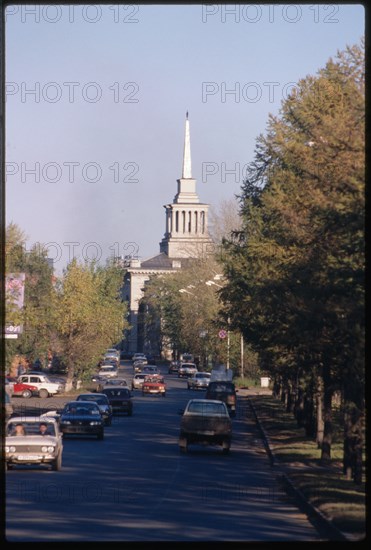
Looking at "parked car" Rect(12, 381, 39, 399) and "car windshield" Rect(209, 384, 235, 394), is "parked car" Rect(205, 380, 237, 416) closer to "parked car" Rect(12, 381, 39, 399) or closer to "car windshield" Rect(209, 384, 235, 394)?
"car windshield" Rect(209, 384, 235, 394)

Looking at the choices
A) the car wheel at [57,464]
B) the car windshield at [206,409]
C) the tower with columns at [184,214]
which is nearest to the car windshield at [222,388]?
the car windshield at [206,409]

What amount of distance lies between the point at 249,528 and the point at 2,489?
14.2 ft

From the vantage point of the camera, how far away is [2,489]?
19578 mm

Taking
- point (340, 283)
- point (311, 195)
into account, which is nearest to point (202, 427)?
point (311, 195)

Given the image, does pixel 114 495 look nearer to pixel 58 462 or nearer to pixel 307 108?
pixel 58 462

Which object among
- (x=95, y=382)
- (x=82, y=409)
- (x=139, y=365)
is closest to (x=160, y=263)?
(x=139, y=365)

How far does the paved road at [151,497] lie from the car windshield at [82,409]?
1113mm

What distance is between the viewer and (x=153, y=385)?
76312 millimetres

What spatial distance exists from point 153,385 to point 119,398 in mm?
19754

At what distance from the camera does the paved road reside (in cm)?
1717

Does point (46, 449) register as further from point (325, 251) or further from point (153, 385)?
point (153, 385)

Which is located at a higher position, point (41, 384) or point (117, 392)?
point (117, 392)

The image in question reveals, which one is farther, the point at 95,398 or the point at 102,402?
the point at 95,398

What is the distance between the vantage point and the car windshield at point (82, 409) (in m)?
41.3
